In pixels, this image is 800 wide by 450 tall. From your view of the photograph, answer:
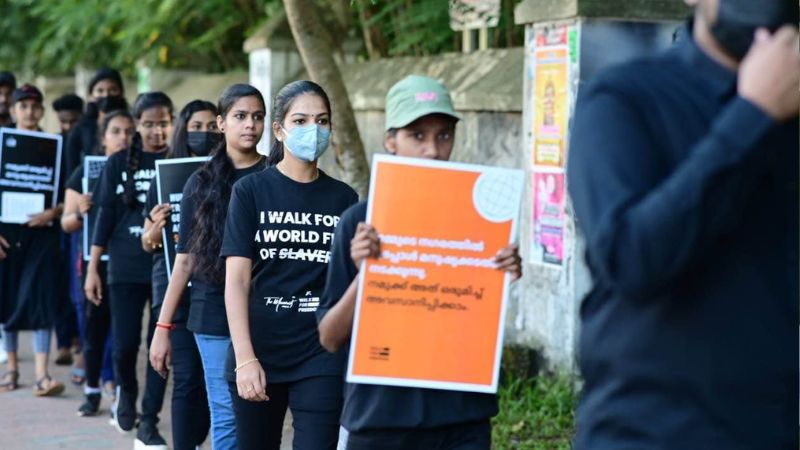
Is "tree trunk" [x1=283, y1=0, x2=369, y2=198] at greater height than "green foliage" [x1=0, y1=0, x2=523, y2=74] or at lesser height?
lesser

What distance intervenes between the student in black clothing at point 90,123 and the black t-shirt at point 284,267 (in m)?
5.70

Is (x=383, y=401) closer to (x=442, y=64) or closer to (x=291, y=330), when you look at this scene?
(x=291, y=330)

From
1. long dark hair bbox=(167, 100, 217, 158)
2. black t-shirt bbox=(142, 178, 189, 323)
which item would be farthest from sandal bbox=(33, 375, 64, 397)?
long dark hair bbox=(167, 100, 217, 158)

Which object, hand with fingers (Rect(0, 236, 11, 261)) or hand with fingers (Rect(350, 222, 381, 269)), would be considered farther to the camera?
hand with fingers (Rect(0, 236, 11, 261))

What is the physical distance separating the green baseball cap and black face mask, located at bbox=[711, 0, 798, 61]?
1458 mm

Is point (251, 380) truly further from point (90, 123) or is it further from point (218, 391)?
point (90, 123)

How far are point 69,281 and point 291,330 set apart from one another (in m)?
6.30

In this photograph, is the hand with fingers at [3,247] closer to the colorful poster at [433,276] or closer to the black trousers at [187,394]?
the black trousers at [187,394]

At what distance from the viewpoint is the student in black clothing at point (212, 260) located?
6078 millimetres

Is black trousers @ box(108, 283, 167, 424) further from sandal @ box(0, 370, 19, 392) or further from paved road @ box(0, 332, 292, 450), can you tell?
sandal @ box(0, 370, 19, 392)

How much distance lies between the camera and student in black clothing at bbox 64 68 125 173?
10.9 meters

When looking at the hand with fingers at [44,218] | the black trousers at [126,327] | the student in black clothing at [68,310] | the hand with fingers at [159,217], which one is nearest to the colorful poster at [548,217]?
the black trousers at [126,327]

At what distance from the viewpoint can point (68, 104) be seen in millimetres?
11805

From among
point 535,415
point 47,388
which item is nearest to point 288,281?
point 535,415
